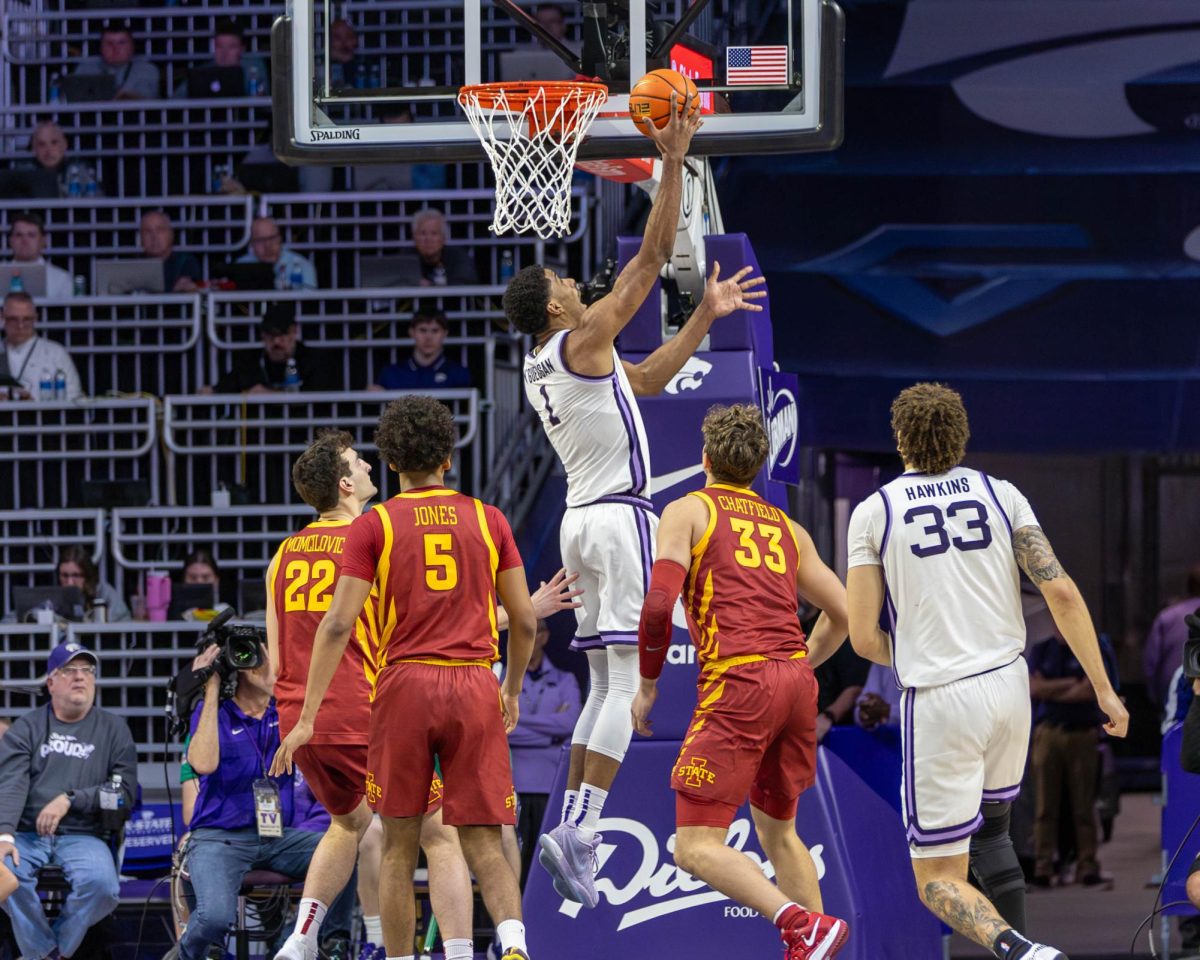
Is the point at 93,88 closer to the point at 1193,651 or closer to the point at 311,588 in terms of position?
the point at 311,588

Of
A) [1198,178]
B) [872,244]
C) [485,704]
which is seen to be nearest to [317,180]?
[872,244]

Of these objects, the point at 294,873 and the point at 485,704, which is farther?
the point at 294,873

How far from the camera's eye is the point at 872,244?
1408cm

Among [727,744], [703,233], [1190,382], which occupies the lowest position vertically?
[727,744]

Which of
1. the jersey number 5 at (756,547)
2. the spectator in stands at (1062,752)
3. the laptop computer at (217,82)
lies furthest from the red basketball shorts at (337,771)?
the laptop computer at (217,82)

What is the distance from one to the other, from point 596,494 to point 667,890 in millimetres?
1927

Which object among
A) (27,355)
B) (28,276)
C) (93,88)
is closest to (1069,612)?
(27,355)

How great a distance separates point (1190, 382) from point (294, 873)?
8158mm

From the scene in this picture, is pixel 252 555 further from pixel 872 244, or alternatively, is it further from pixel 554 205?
pixel 554 205

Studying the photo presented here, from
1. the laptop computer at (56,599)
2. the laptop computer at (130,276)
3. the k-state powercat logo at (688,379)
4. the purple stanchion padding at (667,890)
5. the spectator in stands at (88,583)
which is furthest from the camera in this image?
the laptop computer at (130,276)

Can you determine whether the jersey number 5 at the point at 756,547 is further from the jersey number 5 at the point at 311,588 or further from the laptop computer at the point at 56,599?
the laptop computer at the point at 56,599

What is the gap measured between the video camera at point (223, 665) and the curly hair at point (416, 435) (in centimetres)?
276

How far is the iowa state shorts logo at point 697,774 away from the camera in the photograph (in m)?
6.59

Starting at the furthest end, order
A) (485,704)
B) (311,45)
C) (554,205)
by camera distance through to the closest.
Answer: (311,45)
(554,205)
(485,704)
